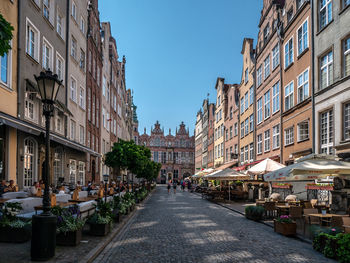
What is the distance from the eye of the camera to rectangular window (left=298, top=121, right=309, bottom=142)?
2132 centimetres

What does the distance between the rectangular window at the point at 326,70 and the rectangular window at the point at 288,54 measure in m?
4.72

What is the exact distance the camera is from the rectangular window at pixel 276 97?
26.2 metres

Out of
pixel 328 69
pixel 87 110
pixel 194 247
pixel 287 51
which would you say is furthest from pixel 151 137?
pixel 194 247

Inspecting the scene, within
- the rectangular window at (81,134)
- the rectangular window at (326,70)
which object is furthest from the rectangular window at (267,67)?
the rectangular window at (81,134)

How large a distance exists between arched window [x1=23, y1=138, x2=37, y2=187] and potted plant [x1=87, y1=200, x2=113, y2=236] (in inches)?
292

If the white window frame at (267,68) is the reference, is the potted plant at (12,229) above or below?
below

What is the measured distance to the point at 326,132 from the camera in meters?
18.2

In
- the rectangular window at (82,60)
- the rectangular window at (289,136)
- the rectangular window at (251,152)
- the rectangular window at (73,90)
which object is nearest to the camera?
the rectangular window at (289,136)

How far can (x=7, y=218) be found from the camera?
8.52 metres

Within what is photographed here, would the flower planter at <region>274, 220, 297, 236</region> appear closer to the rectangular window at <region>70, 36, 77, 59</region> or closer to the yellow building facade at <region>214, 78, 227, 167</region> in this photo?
the rectangular window at <region>70, 36, 77, 59</region>

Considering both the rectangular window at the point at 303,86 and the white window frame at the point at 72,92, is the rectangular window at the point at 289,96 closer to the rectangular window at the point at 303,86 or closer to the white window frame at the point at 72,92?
the rectangular window at the point at 303,86

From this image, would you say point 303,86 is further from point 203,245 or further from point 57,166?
point 57,166

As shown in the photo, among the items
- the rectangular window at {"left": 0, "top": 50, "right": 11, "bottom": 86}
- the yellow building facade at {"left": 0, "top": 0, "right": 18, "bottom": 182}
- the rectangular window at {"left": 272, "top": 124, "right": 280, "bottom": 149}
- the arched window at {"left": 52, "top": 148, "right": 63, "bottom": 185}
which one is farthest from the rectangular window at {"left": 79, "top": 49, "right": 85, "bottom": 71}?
the rectangular window at {"left": 272, "top": 124, "right": 280, "bottom": 149}

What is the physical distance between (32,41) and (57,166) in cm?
784
